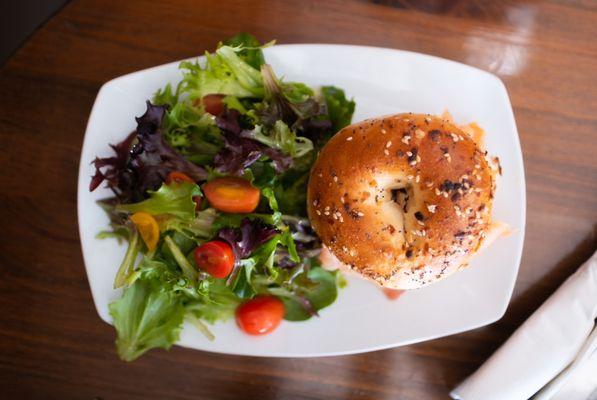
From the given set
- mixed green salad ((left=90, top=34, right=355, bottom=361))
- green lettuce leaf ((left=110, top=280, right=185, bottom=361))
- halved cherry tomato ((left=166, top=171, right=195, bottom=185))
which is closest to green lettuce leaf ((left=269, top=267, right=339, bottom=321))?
mixed green salad ((left=90, top=34, right=355, bottom=361))

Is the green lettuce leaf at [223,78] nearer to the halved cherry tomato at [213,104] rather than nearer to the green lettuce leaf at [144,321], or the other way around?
the halved cherry tomato at [213,104]

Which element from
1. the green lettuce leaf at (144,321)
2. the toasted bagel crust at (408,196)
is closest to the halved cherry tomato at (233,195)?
the toasted bagel crust at (408,196)

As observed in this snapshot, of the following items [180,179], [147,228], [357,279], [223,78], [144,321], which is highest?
[223,78]

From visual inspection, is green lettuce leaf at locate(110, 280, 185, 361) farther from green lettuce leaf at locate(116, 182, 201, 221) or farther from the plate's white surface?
green lettuce leaf at locate(116, 182, 201, 221)

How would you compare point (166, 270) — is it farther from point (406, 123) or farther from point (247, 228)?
point (406, 123)

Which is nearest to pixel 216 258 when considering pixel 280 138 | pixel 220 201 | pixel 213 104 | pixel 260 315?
pixel 220 201

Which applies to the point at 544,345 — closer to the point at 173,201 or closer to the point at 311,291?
the point at 311,291
